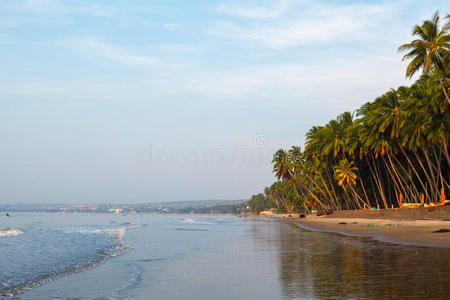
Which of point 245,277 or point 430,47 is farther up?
point 430,47

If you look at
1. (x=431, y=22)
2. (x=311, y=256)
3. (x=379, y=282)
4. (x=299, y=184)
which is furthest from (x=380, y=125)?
(x=299, y=184)

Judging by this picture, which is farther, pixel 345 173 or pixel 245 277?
pixel 345 173

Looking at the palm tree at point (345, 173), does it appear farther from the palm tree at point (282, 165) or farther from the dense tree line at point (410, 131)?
the palm tree at point (282, 165)

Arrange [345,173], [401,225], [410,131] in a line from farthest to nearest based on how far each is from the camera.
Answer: [345,173]
[410,131]
[401,225]

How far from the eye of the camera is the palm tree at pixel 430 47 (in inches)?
1368

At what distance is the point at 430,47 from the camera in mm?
35469

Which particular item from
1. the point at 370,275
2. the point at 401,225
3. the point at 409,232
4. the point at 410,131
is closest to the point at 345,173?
the point at 410,131

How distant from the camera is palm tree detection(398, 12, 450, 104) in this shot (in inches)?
1368

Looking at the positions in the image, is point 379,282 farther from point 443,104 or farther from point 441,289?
point 443,104

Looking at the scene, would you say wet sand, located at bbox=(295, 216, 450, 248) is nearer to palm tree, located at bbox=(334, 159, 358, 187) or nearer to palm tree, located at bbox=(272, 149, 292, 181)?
palm tree, located at bbox=(334, 159, 358, 187)

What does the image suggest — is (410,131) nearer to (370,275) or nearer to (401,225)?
(401,225)

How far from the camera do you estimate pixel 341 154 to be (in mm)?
71688

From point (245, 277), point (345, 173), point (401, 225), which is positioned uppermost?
point (345, 173)

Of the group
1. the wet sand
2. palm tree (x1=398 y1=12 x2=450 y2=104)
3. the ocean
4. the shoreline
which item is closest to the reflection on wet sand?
the ocean
